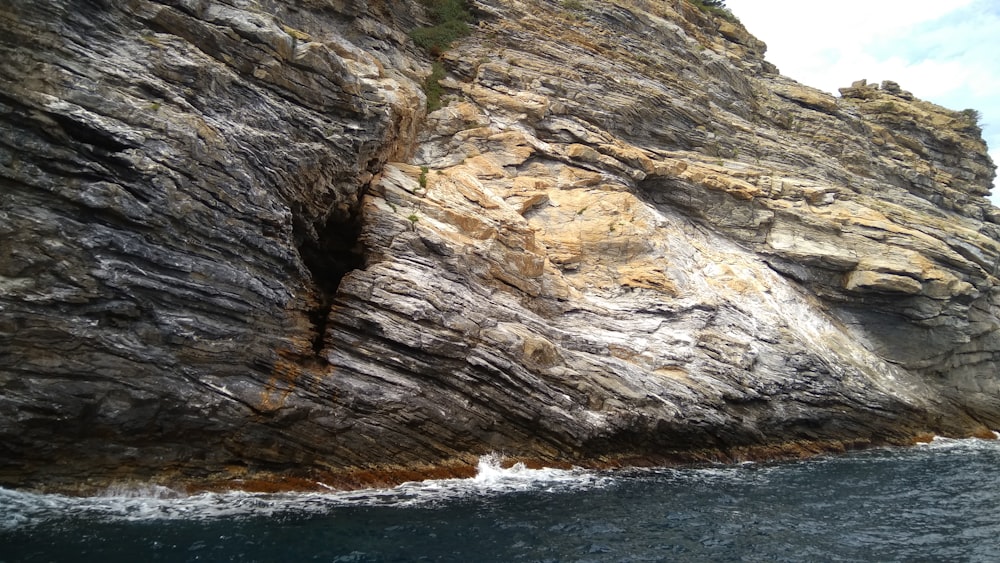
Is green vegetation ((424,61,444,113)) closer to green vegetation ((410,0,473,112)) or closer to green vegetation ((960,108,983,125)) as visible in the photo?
green vegetation ((410,0,473,112))

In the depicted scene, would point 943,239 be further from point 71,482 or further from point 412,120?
point 71,482

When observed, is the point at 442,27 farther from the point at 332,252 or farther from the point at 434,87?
the point at 332,252

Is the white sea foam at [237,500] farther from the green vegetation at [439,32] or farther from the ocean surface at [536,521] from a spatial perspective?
the green vegetation at [439,32]

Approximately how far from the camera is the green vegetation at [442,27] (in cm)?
2959

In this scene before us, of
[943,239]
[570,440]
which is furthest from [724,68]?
[570,440]

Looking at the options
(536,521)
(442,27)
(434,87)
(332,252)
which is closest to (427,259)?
(332,252)

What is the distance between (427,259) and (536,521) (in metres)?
8.63

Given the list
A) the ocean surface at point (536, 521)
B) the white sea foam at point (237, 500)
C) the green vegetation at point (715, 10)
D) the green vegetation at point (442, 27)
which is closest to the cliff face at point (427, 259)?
the white sea foam at point (237, 500)

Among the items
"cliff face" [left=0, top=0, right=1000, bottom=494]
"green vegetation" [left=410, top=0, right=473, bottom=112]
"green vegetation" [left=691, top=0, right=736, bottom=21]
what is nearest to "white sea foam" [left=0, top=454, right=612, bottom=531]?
"cliff face" [left=0, top=0, right=1000, bottom=494]

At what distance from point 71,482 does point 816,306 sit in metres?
31.4

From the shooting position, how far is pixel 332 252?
65.1ft

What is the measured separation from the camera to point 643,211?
27.7 metres

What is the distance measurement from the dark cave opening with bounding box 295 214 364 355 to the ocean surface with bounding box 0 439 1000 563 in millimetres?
7139

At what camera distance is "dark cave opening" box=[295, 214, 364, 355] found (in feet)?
62.0
